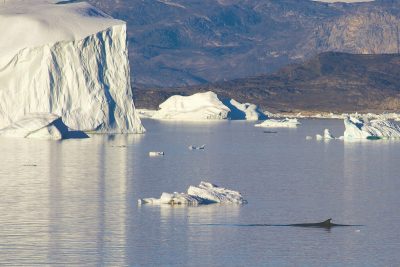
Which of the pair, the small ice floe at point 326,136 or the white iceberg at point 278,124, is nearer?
the small ice floe at point 326,136

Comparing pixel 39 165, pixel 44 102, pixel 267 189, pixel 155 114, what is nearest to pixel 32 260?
pixel 267 189

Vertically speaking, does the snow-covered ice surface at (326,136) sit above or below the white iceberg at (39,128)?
above

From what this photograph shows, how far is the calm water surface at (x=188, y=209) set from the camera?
1018 inches

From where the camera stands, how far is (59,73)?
66.8 meters

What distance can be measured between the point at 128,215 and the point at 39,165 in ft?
57.6

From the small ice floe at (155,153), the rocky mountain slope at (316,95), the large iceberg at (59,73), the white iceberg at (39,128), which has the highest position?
the rocky mountain slope at (316,95)

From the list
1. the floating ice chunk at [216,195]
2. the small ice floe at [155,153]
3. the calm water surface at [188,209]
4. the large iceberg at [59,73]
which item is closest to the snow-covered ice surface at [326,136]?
the large iceberg at [59,73]

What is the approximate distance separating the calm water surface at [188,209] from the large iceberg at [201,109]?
56.7 metres

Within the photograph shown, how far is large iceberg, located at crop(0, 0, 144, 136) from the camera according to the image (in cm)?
6612

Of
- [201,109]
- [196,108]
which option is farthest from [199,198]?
[196,108]

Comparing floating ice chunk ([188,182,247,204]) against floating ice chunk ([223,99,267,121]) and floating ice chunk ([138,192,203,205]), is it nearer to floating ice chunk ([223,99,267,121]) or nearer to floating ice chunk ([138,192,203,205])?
→ floating ice chunk ([138,192,203,205])

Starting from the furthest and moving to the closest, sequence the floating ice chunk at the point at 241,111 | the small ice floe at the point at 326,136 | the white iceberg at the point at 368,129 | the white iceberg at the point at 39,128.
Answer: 1. the floating ice chunk at the point at 241,111
2. the small ice floe at the point at 326,136
3. the white iceberg at the point at 368,129
4. the white iceberg at the point at 39,128

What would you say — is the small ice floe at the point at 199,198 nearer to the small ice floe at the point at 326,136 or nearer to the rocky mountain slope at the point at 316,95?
the small ice floe at the point at 326,136

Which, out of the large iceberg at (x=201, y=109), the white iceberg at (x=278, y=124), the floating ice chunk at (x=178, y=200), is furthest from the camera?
the large iceberg at (x=201, y=109)
